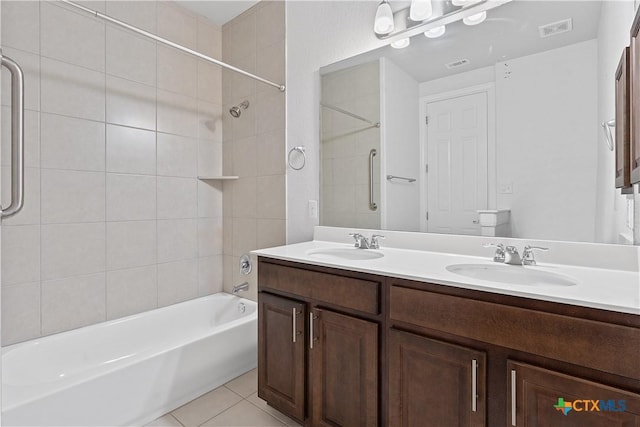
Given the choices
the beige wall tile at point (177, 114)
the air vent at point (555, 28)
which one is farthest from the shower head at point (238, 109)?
the air vent at point (555, 28)

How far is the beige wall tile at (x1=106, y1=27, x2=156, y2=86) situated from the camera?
2105 mm

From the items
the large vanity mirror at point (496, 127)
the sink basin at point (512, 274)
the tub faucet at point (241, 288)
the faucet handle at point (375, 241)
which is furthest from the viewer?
the tub faucet at point (241, 288)

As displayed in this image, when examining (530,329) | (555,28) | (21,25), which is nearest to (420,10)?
(555,28)

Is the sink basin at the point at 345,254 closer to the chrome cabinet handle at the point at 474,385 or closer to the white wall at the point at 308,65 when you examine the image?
the white wall at the point at 308,65

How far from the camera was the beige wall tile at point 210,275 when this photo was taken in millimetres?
2639

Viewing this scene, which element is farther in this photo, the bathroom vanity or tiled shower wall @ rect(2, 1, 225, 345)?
tiled shower wall @ rect(2, 1, 225, 345)

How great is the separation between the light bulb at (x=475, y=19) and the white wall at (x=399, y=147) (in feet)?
1.13

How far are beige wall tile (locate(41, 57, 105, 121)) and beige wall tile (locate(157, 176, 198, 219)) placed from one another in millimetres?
580

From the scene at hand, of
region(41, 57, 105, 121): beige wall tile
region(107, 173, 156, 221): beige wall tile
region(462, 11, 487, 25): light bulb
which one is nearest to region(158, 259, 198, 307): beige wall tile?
region(107, 173, 156, 221): beige wall tile

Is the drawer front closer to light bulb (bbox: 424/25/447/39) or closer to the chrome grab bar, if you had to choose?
the chrome grab bar

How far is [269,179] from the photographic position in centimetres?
239

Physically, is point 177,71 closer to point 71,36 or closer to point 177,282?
point 71,36

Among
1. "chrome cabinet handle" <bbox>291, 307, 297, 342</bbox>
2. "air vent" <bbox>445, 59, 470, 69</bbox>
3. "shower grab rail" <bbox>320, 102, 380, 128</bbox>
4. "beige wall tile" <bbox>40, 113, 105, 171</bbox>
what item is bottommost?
"chrome cabinet handle" <bbox>291, 307, 297, 342</bbox>

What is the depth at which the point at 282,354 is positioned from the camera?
155 centimetres
